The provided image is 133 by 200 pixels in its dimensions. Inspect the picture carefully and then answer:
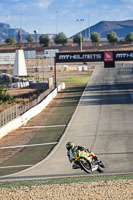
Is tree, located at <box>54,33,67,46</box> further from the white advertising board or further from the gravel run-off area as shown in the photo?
the gravel run-off area

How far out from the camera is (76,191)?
43.4 ft

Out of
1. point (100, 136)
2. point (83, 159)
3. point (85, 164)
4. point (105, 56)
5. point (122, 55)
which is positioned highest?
point (122, 55)

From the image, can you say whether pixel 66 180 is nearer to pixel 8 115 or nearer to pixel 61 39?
pixel 8 115

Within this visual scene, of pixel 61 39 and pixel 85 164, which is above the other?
pixel 61 39

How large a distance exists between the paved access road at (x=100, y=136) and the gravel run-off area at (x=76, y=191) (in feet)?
9.69

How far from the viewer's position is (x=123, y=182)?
45.8 ft

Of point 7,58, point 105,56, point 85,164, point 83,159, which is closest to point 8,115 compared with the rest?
point 85,164

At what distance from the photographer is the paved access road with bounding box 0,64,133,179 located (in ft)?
61.1

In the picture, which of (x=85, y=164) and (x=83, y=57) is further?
(x=83, y=57)

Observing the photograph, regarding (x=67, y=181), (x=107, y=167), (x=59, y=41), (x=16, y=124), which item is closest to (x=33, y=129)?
(x=16, y=124)

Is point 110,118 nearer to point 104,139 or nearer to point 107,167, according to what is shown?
point 104,139

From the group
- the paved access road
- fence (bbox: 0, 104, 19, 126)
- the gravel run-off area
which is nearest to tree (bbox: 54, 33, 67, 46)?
the paved access road

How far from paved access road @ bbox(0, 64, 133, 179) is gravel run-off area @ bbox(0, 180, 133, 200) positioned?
2.95 metres

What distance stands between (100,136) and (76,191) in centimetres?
1467
